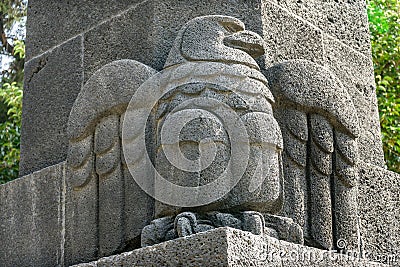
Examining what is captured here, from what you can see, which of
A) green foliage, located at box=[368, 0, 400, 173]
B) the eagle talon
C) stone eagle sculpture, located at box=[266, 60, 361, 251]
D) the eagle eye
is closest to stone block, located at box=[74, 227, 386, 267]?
the eagle talon

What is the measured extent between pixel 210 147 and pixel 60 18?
1.55m

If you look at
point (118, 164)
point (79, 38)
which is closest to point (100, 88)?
point (118, 164)

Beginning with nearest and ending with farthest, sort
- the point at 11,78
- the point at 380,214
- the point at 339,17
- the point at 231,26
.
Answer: the point at 231,26 → the point at 380,214 → the point at 339,17 → the point at 11,78

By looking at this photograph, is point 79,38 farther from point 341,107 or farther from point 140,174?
point 341,107

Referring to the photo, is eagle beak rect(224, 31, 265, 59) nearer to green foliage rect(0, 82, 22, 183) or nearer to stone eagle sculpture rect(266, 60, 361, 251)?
stone eagle sculpture rect(266, 60, 361, 251)

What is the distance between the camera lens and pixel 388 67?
299 inches

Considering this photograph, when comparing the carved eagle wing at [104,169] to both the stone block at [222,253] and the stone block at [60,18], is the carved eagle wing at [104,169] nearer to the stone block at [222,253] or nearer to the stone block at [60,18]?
the stone block at [222,253]

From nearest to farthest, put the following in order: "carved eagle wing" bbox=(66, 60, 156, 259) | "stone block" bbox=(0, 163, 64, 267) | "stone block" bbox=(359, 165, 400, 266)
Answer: "carved eagle wing" bbox=(66, 60, 156, 259) → "stone block" bbox=(0, 163, 64, 267) → "stone block" bbox=(359, 165, 400, 266)

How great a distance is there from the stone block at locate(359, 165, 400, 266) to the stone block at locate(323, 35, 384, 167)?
101 millimetres

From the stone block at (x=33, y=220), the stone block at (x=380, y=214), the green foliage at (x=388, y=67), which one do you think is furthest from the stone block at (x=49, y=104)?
the green foliage at (x=388, y=67)

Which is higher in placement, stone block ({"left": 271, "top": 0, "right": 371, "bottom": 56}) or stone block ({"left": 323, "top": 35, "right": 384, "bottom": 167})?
stone block ({"left": 271, "top": 0, "right": 371, "bottom": 56})

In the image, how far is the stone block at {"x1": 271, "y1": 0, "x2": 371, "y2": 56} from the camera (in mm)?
4031

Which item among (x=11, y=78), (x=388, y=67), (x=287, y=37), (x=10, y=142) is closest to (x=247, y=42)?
(x=287, y=37)

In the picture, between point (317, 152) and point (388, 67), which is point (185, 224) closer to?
point (317, 152)
